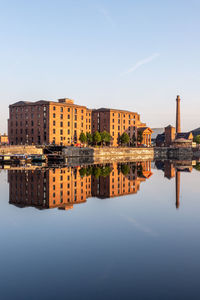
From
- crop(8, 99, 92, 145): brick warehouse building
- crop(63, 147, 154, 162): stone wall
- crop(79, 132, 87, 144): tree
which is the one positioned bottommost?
crop(63, 147, 154, 162): stone wall

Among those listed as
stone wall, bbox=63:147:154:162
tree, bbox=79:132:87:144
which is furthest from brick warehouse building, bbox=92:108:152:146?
tree, bbox=79:132:87:144

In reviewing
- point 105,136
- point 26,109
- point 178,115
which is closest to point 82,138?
point 105,136

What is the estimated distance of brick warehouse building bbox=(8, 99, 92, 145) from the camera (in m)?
126

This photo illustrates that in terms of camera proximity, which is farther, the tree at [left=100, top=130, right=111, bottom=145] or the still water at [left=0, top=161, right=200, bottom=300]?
the tree at [left=100, top=130, right=111, bottom=145]

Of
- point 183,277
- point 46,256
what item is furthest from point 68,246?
point 183,277

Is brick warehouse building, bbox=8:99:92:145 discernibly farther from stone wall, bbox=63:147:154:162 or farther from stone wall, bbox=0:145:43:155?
stone wall, bbox=0:145:43:155

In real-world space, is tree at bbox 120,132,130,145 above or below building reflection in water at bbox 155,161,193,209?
above

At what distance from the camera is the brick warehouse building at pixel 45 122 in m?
126

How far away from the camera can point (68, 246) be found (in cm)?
1645

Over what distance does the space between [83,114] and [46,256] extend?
430ft

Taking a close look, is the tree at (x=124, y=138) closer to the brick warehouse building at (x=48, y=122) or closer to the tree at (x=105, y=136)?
the brick warehouse building at (x=48, y=122)

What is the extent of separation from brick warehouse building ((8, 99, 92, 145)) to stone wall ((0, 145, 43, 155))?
1706cm

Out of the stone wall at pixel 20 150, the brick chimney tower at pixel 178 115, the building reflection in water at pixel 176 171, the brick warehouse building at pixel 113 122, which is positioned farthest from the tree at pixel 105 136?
the building reflection in water at pixel 176 171

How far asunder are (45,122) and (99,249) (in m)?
114
